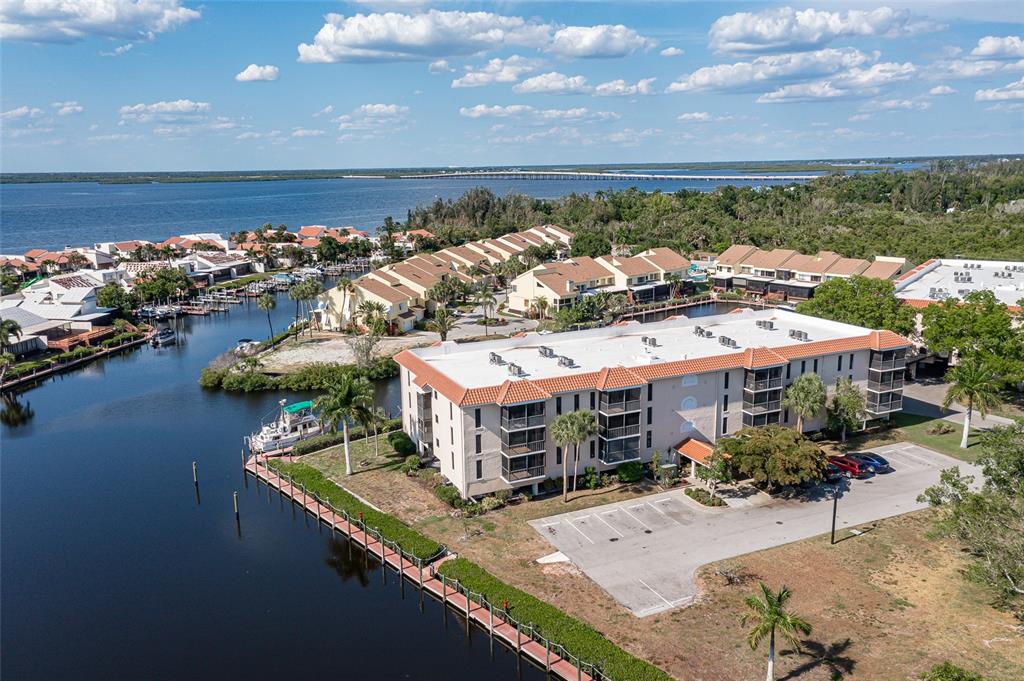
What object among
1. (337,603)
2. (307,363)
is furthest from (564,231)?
(337,603)

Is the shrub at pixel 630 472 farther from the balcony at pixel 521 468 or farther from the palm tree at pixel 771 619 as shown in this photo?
the palm tree at pixel 771 619

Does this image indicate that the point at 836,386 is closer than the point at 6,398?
Yes

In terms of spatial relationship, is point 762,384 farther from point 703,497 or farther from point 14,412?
point 14,412

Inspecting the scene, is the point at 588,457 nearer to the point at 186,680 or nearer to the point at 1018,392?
the point at 186,680

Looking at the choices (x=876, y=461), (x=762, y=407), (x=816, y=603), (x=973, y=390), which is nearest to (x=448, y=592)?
(x=816, y=603)

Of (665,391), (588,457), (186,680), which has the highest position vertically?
(665,391)

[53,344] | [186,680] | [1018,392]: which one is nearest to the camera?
[186,680]

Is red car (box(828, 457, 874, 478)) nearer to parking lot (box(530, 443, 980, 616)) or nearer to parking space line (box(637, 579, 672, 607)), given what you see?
parking lot (box(530, 443, 980, 616))
